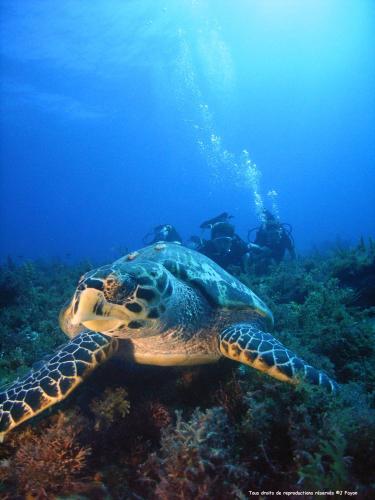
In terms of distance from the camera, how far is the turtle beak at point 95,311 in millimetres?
2174

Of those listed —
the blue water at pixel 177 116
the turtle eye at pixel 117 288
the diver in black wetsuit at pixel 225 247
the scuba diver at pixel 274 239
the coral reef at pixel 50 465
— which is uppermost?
the blue water at pixel 177 116

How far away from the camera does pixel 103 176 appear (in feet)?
399

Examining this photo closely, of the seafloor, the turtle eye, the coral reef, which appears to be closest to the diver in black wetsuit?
the seafloor

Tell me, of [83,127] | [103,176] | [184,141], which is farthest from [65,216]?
[83,127]

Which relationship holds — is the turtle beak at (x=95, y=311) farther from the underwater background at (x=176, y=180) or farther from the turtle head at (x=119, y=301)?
the underwater background at (x=176, y=180)

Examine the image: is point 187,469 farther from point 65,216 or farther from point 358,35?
point 65,216

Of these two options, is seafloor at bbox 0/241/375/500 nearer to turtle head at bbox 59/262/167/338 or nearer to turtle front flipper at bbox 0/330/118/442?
turtle front flipper at bbox 0/330/118/442

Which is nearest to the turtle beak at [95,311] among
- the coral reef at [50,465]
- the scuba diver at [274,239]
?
the coral reef at [50,465]

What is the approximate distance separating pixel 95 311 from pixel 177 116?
280ft

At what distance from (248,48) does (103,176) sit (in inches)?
2993

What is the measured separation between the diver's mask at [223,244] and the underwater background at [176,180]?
70.3 inches

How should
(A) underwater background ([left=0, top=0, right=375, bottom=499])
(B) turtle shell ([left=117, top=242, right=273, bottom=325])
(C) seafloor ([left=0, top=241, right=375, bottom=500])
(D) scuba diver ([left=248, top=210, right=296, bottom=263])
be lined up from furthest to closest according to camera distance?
(D) scuba diver ([left=248, top=210, right=296, bottom=263]) < (B) turtle shell ([left=117, top=242, right=273, bottom=325]) < (A) underwater background ([left=0, top=0, right=375, bottom=499]) < (C) seafloor ([left=0, top=241, right=375, bottom=500])

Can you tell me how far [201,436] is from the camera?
178cm

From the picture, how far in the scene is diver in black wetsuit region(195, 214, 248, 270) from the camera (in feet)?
31.8
